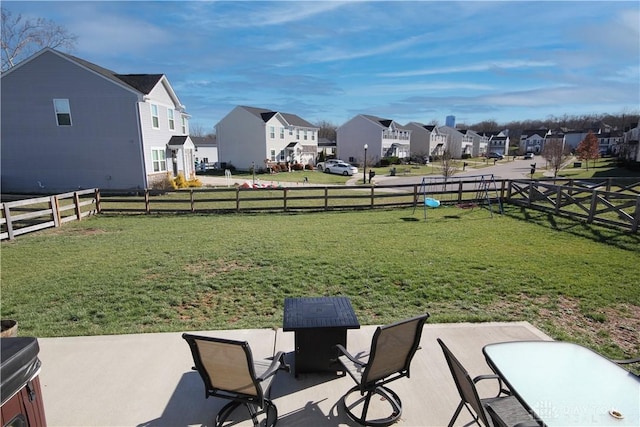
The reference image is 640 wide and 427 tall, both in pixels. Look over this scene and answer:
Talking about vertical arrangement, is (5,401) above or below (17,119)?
below

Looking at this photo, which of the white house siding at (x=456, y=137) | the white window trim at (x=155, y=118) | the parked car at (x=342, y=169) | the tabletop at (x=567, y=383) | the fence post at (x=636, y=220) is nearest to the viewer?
the tabletop at (x=567, y=383)

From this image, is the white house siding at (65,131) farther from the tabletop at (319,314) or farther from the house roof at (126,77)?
the tabletop at (319,314)

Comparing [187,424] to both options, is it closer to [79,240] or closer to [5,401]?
[5,401]

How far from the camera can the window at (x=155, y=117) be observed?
22.0 meters

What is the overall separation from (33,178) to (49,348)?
909 inches

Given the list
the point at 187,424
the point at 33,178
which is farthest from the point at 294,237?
the point at 33,178

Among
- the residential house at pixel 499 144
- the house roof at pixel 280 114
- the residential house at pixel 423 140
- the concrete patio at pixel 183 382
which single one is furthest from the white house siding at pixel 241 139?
the residential house at pixel 499 144

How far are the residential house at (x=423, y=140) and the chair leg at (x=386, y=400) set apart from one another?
200 ft

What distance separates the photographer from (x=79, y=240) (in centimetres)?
940

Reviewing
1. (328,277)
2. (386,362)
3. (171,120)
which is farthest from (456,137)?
(386,362)

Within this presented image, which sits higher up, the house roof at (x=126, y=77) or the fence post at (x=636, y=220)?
the house roof at (x=126, y=77)

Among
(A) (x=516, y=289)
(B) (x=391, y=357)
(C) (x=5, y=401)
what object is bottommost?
(A) (x=516, y=289)

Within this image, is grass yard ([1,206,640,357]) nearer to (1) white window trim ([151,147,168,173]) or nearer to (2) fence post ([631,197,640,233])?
(2) fence post ([631,197,640,233])

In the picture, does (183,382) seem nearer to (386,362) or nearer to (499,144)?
(386,362)
